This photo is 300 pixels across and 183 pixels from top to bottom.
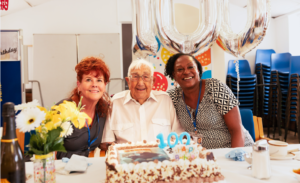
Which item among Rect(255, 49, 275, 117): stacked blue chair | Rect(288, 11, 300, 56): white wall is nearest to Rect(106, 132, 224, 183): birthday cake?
Rect(255, 49, 275, 117): stacked blue chair

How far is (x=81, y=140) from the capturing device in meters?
1.71

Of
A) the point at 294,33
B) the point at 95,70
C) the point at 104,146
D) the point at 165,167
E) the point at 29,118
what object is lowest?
the point at 104,146

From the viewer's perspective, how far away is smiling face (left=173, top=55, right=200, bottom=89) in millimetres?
1875

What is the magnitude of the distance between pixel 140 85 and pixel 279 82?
13.3 feet

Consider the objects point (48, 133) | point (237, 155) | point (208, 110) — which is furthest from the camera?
point (208, 110)

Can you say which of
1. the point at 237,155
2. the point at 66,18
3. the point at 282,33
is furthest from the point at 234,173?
the point at 282,33

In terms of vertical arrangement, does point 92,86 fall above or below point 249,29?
below

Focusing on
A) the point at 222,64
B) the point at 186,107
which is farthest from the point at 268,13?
the point at 222,64

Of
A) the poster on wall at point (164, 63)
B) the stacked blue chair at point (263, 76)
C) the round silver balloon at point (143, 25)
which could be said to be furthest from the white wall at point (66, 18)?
the round silver balloon at point (143, 25)

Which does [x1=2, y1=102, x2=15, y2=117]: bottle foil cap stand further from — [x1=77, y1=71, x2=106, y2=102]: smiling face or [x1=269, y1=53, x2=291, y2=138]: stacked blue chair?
[x1=269, y1=53, x2=291, y2=138]: stacked blue chair

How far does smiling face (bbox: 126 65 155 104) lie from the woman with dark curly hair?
24cm

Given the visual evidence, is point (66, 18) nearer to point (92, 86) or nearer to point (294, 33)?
point (92, 86)

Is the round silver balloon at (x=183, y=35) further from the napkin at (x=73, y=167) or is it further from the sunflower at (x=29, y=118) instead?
the napkin at (x=73, y=167)

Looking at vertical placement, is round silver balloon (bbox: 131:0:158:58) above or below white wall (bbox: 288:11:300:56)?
below
